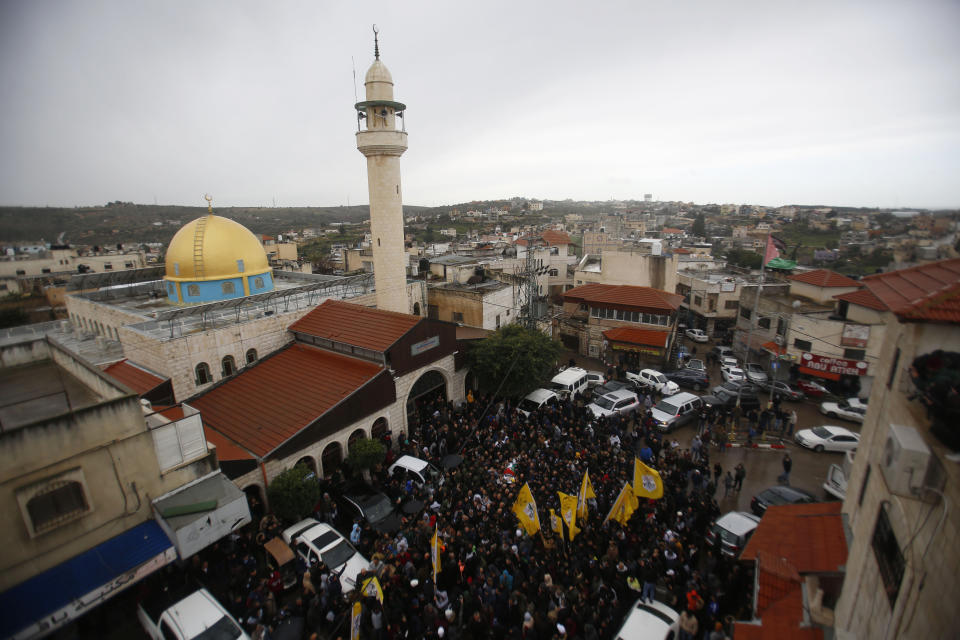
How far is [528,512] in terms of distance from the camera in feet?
33.9

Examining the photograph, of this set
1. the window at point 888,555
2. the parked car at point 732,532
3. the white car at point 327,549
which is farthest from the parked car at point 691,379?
the white car at point 327,549

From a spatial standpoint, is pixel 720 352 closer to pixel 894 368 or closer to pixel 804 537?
pixel 804 537

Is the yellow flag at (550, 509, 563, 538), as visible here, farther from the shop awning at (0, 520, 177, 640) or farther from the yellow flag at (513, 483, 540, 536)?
the shop awning at (0, 520, 177, 640)

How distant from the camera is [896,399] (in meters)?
6.32

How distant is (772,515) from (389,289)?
711 inches

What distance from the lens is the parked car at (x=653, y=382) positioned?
21078 mm

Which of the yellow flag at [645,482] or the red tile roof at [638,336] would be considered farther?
the red tile roof at [638,336]

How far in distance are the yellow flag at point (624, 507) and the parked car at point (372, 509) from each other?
5.78 meters

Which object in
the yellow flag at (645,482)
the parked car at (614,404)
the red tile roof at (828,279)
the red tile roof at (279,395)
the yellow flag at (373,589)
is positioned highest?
the red tile roof at (828,279)

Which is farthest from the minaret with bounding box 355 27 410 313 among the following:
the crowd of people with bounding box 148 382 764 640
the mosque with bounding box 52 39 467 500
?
the crowd of people with bounding box 148 382 764 640

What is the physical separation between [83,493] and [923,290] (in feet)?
49.7

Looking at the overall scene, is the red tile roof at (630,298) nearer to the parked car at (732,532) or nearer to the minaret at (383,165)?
the minaret at (383,165)

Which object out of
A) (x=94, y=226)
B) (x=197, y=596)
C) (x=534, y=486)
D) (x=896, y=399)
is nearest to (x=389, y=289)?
(x=534, y=486)

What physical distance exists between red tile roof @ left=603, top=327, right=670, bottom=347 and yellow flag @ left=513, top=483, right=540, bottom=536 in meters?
16.4
